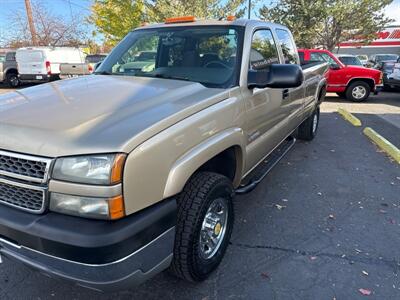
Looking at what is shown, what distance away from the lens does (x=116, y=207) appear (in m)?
1.76

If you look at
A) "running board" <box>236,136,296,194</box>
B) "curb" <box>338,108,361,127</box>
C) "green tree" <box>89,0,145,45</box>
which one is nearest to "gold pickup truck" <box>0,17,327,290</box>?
"running board" <box>236,136,296,194</box>

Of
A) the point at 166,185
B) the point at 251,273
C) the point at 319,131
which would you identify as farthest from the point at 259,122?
the point at 319,131

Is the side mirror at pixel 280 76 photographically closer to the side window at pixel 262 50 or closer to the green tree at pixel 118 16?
the side window at pixel 262 50

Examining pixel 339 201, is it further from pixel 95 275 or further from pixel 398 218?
pixel 95 275

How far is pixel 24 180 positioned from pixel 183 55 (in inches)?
76.7

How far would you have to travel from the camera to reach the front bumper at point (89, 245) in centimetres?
172

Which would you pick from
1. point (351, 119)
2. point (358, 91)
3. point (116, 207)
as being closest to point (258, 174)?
point (116, 207)

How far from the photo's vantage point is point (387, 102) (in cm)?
1224

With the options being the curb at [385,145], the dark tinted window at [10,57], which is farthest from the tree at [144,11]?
the curb at [385,145]

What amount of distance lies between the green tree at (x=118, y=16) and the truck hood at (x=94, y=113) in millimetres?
16331

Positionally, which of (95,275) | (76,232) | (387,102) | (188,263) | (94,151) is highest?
(94,151)

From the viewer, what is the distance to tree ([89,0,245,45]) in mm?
16141

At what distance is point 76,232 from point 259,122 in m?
2.05

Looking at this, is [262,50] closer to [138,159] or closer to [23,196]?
[138,159]
